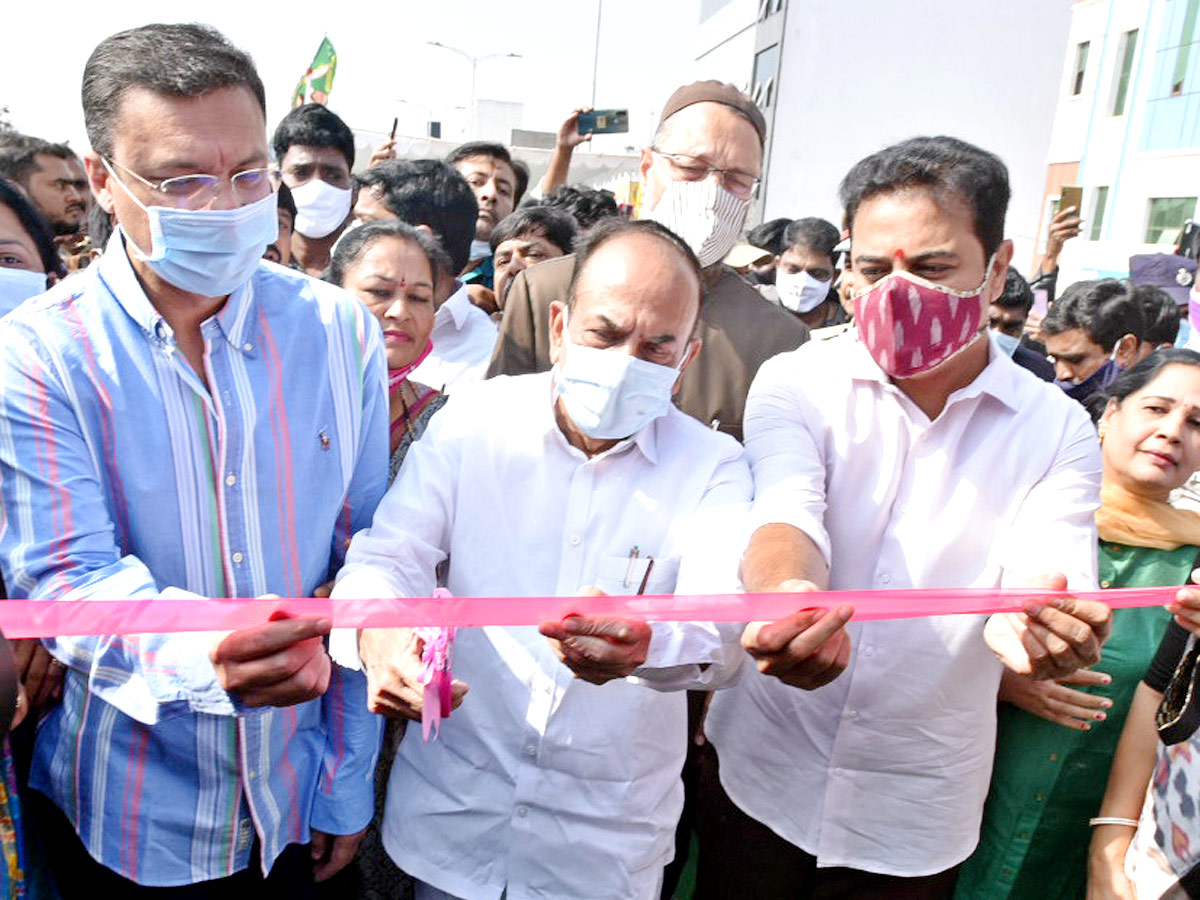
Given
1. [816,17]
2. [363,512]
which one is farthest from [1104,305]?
[816,17]

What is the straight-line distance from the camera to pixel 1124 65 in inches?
1022

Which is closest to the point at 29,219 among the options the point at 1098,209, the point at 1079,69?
the point at 1098,209

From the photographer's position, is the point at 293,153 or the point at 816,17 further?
the point at 816,17

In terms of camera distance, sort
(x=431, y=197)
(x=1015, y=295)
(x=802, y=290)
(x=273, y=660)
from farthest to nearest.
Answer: (x=802, y=290) → (x=1015, y=295) → (x=431, y=197) → (x=273, y=660)

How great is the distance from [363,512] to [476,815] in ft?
2.38

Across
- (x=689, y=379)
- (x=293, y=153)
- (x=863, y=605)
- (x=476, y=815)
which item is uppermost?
(x=293, y=153)

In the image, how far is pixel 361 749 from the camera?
2.23 metres

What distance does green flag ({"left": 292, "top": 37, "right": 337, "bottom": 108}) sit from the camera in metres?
9.62

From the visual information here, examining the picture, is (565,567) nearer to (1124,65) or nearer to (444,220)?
(444,220)

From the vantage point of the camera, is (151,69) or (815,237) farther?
(815,237)

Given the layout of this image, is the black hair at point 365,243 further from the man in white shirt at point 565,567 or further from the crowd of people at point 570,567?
the man in white shirt at point 565,567

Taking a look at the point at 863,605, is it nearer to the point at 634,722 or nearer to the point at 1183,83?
the point at 634,722

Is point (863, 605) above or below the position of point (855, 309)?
below

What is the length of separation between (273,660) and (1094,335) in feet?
16.8
